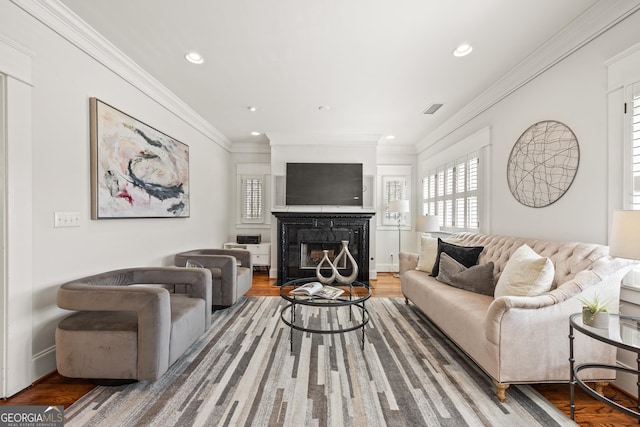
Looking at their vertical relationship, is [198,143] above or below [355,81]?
below

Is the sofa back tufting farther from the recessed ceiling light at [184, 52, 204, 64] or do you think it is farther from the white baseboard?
the white baseboard

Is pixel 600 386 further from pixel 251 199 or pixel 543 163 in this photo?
pixel 251 199

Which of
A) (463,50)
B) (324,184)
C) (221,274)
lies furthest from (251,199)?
(463,50)

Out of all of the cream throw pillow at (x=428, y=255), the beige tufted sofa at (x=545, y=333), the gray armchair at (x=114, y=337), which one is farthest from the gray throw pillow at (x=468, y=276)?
the gray armchair at (x=114, y=337)

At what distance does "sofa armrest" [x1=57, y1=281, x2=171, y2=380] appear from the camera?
1746 mm

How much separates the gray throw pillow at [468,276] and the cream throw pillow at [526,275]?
287 millimetres

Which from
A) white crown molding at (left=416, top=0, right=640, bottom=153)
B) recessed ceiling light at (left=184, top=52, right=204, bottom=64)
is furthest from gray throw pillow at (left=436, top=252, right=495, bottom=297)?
recessed ceiling light at (left=184, top=52, right=204, bottom=64)

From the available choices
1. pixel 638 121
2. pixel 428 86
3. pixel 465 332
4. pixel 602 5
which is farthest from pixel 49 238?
pixel 602 5

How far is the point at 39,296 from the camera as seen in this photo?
6.09 feet

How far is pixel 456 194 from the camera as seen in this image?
412 cm

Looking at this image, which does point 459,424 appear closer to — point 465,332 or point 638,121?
point 465,332

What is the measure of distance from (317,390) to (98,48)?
3.25 metres

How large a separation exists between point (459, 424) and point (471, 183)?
3059 mm

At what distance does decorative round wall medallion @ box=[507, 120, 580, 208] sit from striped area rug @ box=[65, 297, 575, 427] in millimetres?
1647
